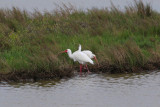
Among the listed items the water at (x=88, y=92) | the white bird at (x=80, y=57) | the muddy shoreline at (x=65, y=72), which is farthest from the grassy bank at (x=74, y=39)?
the water at (x=88, y=92)

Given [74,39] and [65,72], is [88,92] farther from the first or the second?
[74,39]

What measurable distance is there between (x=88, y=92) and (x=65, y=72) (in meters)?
1.62

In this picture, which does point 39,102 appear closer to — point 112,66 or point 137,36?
point 112,66

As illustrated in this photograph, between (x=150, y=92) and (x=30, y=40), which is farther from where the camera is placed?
(x=30, y=40)

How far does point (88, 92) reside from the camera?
9594 mm

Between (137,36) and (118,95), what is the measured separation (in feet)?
19.7

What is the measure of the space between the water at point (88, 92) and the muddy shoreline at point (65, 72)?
0.74ft

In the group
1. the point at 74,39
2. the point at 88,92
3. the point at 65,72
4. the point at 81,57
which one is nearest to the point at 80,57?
the point at 81,57

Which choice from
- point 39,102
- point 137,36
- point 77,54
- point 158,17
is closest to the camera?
point 39,102

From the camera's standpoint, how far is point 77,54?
38.5 ft

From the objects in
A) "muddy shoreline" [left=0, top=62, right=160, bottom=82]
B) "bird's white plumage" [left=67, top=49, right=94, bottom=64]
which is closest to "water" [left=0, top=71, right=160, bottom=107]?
"muddy shoreline" [left=0, top=62, right=160, bottom=82]

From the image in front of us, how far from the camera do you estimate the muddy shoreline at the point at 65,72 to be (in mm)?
10680

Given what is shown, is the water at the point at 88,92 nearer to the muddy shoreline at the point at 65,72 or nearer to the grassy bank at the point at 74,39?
the muddy shoreline at the point at 65,72

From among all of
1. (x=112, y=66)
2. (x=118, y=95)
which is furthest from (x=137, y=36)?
(x=118, y=95)
